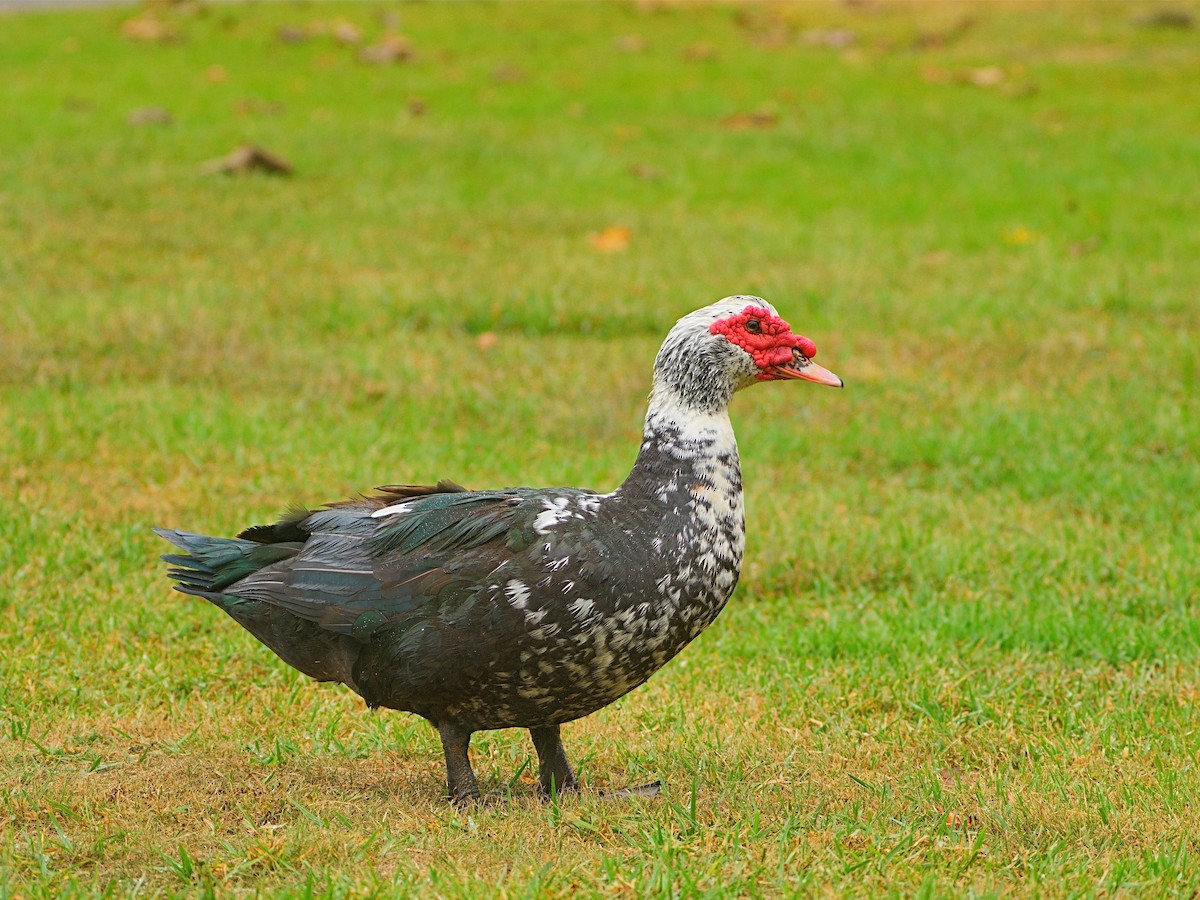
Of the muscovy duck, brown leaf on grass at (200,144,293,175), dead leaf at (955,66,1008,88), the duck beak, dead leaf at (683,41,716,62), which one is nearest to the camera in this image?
the muscovy duck

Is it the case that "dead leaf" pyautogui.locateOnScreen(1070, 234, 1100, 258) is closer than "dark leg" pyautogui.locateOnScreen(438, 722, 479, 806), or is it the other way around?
"dark leg" pyautogui.locateOnScreen(438, 722, 479, 806)

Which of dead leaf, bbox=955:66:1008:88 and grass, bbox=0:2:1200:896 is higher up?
dead leaf, bbox=955:66:1008:88

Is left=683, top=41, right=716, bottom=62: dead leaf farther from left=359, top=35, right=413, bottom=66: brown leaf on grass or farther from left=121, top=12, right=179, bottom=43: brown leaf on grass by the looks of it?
left=121, top=12, right=179, bottom=43: brown leaf on grass

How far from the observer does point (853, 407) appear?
876cm

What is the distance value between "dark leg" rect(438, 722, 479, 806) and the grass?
0.16 m

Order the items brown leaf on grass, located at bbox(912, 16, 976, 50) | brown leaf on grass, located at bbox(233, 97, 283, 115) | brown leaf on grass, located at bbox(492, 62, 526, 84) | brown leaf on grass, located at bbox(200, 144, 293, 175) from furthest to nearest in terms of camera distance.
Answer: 1. brown leaf on grass, located at bbox(912, 16, 976, 50)
2. brown leaf on grass, located at bbox(492, 62, 526, 84)
3. brown leaf on grass, located at bbox(233, 97, 283, 115)
4. brown leaf on grass, located at bbox(200, 144, 293, 175)

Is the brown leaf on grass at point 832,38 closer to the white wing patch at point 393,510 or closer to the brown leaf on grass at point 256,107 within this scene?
the brown leaf on grass at point 256,107

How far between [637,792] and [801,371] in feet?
4.44

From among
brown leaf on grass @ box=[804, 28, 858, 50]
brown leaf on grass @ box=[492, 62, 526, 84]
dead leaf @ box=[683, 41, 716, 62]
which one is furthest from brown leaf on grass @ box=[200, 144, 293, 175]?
brown leaf on grass @ box=[804, 28, 858, 50]

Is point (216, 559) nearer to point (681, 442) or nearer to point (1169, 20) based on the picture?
point (681, 442)

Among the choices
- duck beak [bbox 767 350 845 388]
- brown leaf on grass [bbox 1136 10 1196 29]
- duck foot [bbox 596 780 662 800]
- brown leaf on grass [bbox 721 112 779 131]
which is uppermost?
brown leaf on grass [bbox 1136 10 1196 29]

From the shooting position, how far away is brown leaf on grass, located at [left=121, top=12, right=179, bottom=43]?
18.6 metres

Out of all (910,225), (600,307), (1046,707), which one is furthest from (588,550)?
(910,225)

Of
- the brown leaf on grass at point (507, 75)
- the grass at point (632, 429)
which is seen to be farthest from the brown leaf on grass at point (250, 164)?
the brown leaf on grass at point (507, 75)
